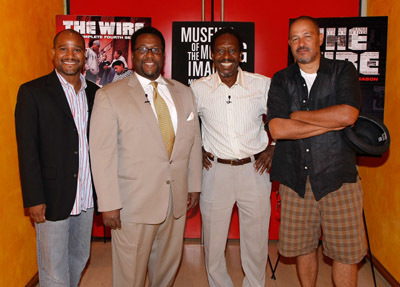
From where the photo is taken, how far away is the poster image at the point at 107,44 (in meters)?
3.78

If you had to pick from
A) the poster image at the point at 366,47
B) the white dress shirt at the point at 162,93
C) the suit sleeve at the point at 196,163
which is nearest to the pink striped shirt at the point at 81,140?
Answer: the white dress shirt at the point at 162,93

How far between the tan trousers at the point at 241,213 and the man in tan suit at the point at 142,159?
0.30 meters

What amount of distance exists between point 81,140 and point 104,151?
26 centimetres

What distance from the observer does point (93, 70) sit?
150 inches

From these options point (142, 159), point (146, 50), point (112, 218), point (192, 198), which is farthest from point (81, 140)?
point (192, 198)

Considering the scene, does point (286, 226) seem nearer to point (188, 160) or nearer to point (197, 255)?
point (188, 160)

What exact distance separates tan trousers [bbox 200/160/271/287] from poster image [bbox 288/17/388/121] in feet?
4.69

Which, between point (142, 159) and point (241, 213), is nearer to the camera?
point (142, 159)

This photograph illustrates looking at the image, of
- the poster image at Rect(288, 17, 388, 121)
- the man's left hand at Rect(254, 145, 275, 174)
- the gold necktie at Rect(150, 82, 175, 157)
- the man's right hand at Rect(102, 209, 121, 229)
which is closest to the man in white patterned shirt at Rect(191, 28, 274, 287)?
the man's left hand at Rect(254, 145, 275, 174)

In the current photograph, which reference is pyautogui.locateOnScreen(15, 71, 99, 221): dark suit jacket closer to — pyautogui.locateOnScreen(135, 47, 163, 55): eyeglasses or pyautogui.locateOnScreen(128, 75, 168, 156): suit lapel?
pyautogui.locateOnScreen(128, 75, 168, 156): suit lapel

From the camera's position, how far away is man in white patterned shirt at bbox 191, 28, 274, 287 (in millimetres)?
2846

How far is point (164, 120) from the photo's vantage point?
248cm

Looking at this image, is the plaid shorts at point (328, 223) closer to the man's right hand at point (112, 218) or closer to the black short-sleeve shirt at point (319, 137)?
the black short-sleeve shirt at point (319, 137)

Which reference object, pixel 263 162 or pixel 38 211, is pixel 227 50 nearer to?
pixel 263 162
